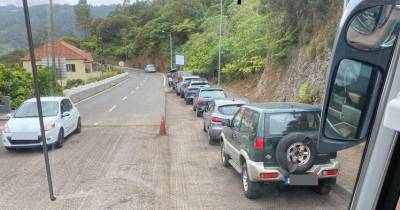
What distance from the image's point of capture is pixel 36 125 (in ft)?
39.6

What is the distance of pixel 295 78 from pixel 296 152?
14.2m

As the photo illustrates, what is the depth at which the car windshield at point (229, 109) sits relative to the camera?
13100 mm

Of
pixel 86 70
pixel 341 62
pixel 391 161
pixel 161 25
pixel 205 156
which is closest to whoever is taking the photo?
pixel 391 161

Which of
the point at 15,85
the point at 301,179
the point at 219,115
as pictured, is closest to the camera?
the point at 301,179

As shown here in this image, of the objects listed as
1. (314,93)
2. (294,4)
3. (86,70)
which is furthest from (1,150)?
(86,70)

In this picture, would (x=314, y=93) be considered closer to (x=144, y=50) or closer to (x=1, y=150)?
(x=1, y=150)

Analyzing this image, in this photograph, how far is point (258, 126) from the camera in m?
7.16

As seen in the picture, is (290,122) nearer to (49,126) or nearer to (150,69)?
(49,126)

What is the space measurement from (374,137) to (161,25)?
82.8m

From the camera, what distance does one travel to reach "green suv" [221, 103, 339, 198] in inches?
258

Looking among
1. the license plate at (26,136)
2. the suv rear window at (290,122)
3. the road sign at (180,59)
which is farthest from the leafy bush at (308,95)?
the road sign at (180,59)

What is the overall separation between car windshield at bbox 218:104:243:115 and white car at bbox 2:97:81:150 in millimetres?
5166

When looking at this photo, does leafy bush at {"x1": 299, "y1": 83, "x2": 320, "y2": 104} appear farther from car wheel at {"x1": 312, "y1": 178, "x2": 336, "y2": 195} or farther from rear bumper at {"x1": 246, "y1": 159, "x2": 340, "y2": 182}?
rear bumper at {"x1": 246, "y1": 159, "x2": 340, "y2": 182}

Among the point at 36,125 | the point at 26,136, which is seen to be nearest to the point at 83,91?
the point at 36,125
